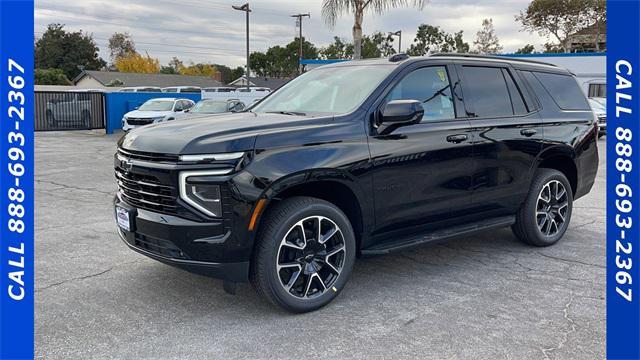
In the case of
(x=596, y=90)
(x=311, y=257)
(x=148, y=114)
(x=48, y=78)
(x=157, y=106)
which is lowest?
(x=311, y=257)

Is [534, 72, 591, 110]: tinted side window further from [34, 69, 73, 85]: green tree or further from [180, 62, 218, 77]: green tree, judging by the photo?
[180, 62, 218, 77]: green tree

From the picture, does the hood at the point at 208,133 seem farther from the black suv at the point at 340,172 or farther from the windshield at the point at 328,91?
the windshield at the point at 328,91

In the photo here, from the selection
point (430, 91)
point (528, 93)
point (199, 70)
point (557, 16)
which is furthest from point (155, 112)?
point (199, 70)

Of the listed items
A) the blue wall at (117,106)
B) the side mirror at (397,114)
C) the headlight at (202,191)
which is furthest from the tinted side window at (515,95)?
the blue wall at (117,106)

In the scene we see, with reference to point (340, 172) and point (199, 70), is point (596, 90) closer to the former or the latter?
point (340, 172)

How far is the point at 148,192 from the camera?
3.85m

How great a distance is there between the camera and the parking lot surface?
11.6 ft

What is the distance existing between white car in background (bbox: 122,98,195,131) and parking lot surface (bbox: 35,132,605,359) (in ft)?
50.6

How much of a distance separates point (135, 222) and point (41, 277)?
140 centimetres

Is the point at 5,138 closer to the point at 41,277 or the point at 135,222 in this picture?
the point at 135,222

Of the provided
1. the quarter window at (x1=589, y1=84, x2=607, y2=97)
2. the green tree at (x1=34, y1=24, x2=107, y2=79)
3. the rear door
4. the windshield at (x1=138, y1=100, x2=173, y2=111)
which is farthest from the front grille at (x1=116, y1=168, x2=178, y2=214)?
the green tree at (x1=34, y1=24, x2=107, y2=79)

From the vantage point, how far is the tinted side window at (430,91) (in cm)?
464

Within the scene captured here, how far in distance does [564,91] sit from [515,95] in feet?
3.05

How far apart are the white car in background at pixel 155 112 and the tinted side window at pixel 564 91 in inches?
633
